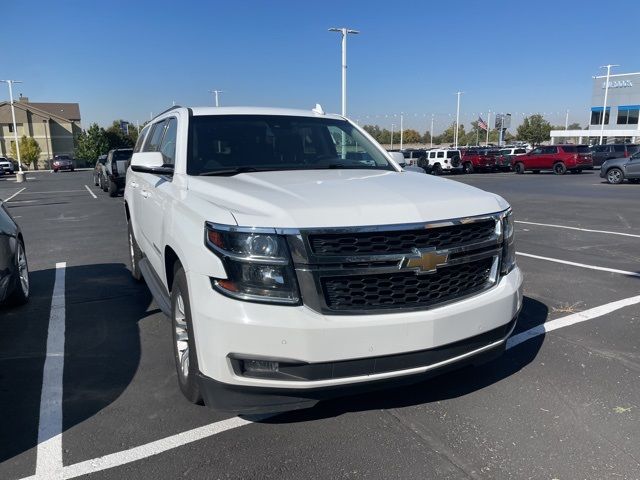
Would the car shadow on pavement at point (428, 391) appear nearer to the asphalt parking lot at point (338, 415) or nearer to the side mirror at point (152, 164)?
the asphalt parking lot at point (338, 415)

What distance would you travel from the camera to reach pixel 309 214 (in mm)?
2668

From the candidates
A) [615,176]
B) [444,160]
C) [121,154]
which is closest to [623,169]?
[615,176]

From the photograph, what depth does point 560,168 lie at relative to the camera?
111ft

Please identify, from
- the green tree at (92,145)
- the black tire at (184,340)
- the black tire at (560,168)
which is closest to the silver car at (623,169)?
the black tire at (560,168)

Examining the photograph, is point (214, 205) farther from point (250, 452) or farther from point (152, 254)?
point (152, 254)

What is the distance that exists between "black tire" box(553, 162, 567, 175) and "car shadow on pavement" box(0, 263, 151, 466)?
32914 mm

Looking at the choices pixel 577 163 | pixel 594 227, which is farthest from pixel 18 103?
pixel 594 227

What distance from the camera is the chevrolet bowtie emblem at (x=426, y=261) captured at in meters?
2.71

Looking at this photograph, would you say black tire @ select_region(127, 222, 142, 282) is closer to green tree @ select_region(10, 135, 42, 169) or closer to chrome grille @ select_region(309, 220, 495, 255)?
chrome grille @ select_region(309, 220, 495, 255)

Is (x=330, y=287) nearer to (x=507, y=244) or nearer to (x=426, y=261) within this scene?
(x=426, y=261)

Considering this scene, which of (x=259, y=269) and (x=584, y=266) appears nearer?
(x=259, y=269)

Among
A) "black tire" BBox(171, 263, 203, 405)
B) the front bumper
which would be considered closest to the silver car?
the front bumper

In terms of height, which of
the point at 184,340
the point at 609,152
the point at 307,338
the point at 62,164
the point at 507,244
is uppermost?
the point at 507,244

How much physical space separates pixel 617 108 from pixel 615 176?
50.5 metres
